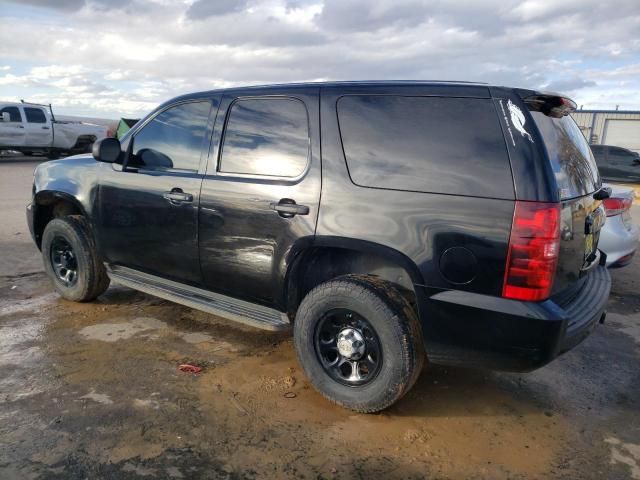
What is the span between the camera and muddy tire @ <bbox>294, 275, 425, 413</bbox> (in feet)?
9.36

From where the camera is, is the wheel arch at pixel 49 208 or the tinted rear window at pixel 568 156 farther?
the wheel arch at pixel 49 208

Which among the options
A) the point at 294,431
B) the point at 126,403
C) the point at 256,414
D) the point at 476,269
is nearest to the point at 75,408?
the point at 126,403

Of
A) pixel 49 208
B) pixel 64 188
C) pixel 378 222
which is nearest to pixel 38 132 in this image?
pixel 49 208

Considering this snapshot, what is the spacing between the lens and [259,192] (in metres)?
3.32

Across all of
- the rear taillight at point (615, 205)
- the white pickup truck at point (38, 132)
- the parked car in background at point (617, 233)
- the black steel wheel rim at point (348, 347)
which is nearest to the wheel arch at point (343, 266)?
the black steel wheel rim at point (348, 347)

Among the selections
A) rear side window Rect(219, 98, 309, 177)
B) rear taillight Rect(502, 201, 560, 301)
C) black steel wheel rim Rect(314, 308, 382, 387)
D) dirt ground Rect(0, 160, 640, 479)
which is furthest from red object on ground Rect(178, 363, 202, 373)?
rear taillight Rect(502, 201, 560, 301)

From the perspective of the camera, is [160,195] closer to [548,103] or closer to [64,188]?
[64,188]

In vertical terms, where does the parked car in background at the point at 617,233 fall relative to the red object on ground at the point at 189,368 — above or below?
above

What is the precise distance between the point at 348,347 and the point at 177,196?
1.62 metres

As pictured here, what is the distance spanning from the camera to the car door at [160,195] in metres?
3.72

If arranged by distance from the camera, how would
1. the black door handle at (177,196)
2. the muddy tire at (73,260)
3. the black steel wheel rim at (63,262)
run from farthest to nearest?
the black steel wheel rim at (63,262) → the muddy tire at (73,260) → the black door handle at (177,196)

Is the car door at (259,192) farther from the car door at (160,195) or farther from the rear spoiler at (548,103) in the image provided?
the rear spoiler at (548,103)

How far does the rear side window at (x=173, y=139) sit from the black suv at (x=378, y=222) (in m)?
0.02

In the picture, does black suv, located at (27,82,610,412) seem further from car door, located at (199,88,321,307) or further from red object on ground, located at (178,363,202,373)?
red object on ground, located at (178,363,202,373)
